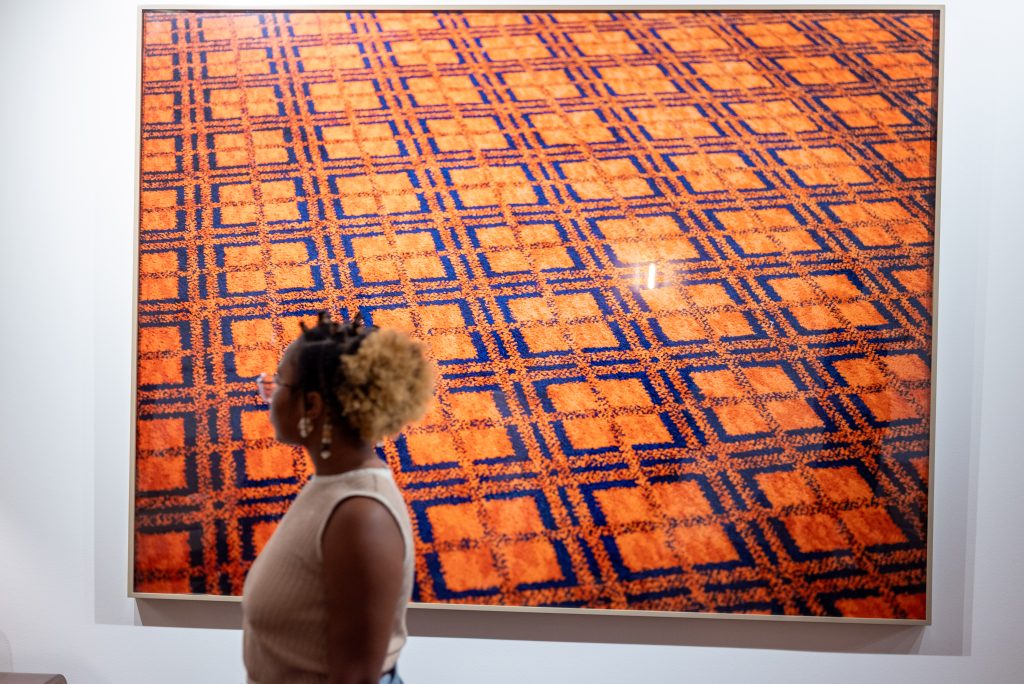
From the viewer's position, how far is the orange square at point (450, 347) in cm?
205

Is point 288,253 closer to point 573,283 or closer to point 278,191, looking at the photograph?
point 278,191

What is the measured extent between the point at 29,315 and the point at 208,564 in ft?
2.73

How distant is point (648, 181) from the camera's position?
208 centimetres

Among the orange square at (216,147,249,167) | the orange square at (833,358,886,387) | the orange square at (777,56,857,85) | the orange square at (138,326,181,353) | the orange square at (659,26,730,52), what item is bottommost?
the orange square at (833,358,886,387)

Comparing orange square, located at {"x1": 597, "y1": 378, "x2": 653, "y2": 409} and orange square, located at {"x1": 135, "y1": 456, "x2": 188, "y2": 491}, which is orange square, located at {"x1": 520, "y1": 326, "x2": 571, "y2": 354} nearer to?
orange square, located at {"x1": 597, "y1": 378, "x2": 653, "y2": 409}

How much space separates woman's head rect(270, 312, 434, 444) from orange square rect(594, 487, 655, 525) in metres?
0.73

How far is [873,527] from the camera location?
1971 mm

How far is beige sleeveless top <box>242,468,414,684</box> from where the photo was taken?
1276mm

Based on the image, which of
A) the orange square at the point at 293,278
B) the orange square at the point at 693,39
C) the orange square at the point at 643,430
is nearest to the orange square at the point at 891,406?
the orange square at the point at 643,430

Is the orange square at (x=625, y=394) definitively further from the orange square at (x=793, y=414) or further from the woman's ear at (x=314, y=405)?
the woman's ear at (x=314, y=405)

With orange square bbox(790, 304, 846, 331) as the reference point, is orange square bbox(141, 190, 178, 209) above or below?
above

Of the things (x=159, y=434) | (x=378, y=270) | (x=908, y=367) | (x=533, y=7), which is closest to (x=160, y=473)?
(x=159, y=434)

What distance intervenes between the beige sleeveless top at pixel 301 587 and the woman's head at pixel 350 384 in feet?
0.29

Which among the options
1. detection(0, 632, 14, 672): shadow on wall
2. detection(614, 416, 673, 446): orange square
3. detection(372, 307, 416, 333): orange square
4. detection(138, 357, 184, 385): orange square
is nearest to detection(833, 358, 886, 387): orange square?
detection(614, 416, 673, 446): orange square
